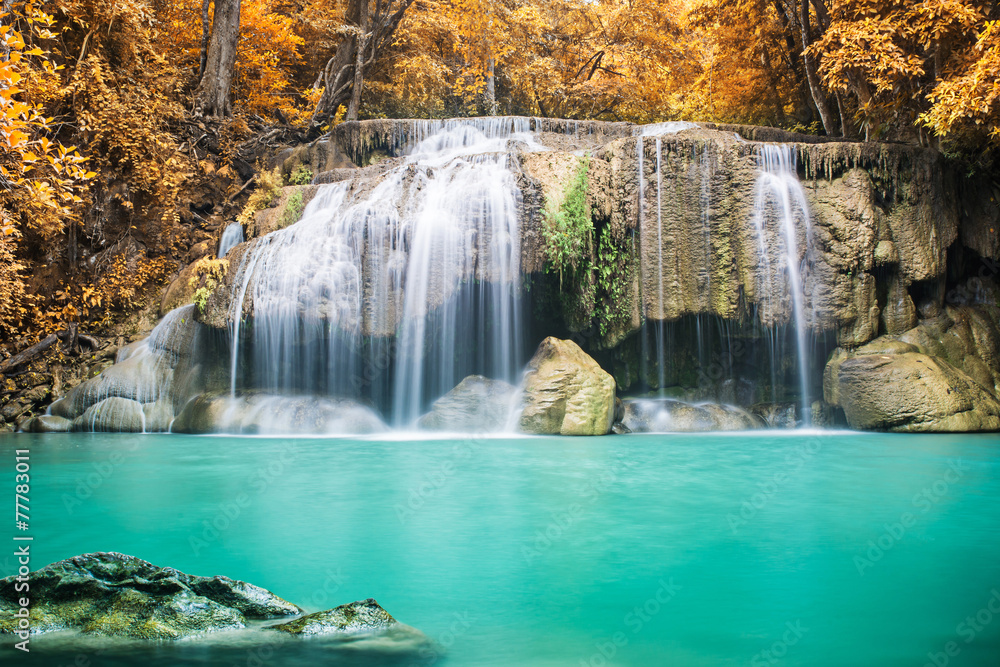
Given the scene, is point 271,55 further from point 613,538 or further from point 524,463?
point 613,538

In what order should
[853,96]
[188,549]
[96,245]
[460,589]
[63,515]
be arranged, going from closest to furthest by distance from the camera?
[460,589]
[188,549]
[63,515]
[96,245]
[853,96]

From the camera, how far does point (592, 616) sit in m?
3.30

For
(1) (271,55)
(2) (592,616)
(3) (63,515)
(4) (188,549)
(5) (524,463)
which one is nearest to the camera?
(2) (592,616)

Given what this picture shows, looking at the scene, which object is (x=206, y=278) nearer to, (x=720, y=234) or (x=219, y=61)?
(x=219, y=61)

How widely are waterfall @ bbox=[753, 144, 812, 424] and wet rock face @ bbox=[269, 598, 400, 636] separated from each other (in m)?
9.92

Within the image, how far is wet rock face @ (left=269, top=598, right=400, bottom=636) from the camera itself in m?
2.95

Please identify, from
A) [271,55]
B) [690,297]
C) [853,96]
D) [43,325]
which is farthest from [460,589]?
[271,55]

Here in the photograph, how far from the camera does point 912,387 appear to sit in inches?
415

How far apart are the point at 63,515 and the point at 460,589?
3.69 metres

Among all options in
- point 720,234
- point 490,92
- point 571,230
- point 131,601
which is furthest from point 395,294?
point 490,92

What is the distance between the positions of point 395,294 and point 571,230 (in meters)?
3.03

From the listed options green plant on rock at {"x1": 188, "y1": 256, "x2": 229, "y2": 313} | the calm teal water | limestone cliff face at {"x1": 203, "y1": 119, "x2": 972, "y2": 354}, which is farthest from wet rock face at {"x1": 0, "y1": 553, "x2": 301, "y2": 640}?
green plant on rock at {"x1": 188, "y1": 256, "x2": 229, "y2": 313}

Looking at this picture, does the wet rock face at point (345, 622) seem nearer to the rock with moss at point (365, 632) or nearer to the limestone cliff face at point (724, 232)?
the rock with moss at point (365, 632)

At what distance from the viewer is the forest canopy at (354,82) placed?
459 inches
